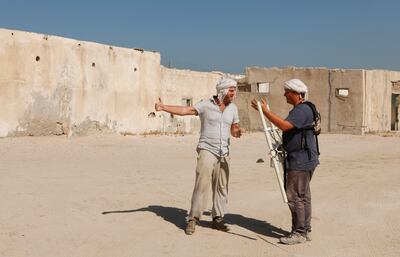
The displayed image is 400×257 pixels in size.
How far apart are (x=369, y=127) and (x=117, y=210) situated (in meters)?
17.3

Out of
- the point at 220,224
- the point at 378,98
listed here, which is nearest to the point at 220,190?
the point at 220,224

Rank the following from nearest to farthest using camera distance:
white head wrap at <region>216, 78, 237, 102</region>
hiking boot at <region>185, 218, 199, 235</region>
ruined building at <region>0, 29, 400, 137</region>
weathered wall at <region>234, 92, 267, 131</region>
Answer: hiking boot at <region>185, 218, 199, 235</region>
white head wrap at <region>216, 78, 237, 102</region>
ruined building at <region>0, 29, 400, 137</region>
weathered wall at <region>234, 92, 267, 131</region>

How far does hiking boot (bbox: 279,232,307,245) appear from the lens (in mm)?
5168

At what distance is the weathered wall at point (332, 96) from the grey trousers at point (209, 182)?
54.7 ft

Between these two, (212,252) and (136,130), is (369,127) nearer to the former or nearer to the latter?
(136,130)

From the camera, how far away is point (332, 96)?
21484 millimetres

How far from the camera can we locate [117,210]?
258 inches

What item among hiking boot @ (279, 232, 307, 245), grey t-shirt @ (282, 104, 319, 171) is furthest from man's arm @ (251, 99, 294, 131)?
hiking boot @ (279, 232, 307, 245)

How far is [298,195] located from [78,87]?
1182cm

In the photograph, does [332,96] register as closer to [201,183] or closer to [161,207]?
[161,207]

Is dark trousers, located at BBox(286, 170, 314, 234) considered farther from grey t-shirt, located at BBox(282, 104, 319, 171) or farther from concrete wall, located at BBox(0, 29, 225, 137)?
concrete wall, located at BBox(0, 29, 225, 137)

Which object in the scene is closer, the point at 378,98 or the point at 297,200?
the point at 297,200

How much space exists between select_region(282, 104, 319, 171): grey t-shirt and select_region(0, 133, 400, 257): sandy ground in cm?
79

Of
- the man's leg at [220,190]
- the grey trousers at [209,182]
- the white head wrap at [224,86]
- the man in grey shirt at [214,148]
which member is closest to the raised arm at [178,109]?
the man in grey shirt at [214,148]
